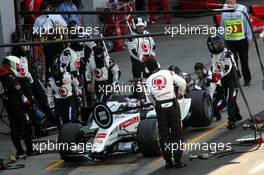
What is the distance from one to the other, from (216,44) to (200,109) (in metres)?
1.32

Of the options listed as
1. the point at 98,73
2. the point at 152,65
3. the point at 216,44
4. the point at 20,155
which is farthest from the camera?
the point at 98,73

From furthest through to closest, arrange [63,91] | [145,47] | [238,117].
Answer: [145,47], [63,91], [238,117]

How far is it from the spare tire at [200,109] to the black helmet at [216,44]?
836mm

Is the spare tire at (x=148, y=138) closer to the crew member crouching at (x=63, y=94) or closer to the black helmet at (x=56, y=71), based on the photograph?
the crew member crouching at (x=63, y=94)

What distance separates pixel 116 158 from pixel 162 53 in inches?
379

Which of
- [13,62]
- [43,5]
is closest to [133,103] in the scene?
[13,62]

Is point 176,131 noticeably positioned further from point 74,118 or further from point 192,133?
point 74,118

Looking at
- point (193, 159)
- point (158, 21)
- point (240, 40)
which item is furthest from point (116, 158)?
point (158, 21)

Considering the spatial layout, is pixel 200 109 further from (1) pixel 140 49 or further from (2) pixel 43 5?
(2) pixel 43 5

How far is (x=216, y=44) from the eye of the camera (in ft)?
53.6

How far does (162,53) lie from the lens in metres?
24.4

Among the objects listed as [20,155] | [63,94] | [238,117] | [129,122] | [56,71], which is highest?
[56,71]

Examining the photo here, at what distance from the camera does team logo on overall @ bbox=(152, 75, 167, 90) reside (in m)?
13.9

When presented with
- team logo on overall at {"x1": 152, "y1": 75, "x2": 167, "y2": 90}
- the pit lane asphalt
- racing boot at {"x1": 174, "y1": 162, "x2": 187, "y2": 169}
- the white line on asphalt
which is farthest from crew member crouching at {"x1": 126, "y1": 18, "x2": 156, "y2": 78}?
the white line on asphalt
